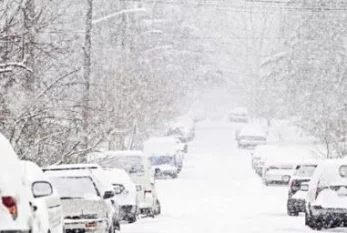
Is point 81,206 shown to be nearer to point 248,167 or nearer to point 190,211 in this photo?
point 190,211

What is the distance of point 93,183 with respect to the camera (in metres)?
17.9

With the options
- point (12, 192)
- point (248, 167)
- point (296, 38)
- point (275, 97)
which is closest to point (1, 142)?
point (12, 192)

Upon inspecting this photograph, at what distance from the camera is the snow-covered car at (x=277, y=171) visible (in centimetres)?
4222

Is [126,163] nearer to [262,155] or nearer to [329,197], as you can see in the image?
[329,197]

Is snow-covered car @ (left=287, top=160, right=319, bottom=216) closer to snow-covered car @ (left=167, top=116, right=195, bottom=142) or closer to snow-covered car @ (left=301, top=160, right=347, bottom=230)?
snow-covered car @ (left=301, top=160, right=347, bottom=230)

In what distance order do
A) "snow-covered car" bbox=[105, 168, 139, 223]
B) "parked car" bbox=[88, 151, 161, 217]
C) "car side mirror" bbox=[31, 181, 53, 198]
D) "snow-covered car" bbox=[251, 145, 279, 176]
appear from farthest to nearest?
1. "snow-covered car" bbox=[251, 145, 279, 176]
2. "parked car" bbox=[88, 151, 161, 217]
3. "snow-covered car" bbox=[105, 168, 139, 223]
4. "car side mirror" bbox=[31, 181, 53, 198]

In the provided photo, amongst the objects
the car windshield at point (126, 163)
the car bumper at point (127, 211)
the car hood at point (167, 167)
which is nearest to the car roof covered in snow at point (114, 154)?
the car windshield at point (126, 163)

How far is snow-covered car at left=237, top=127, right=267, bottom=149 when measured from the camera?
7329 centimetres

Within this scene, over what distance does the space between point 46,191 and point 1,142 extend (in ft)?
7.21

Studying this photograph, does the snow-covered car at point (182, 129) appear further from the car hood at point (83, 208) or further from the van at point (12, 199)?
the van at point (12, 199)

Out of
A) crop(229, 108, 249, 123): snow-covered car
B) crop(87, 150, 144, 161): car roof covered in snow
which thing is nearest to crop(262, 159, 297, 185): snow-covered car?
crop(87, 150, 144, 161): car roof covered in snow

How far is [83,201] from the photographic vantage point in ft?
57.0

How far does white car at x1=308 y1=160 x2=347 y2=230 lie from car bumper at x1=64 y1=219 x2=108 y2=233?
242 inches

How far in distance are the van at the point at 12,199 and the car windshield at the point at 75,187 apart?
693 centimetres
